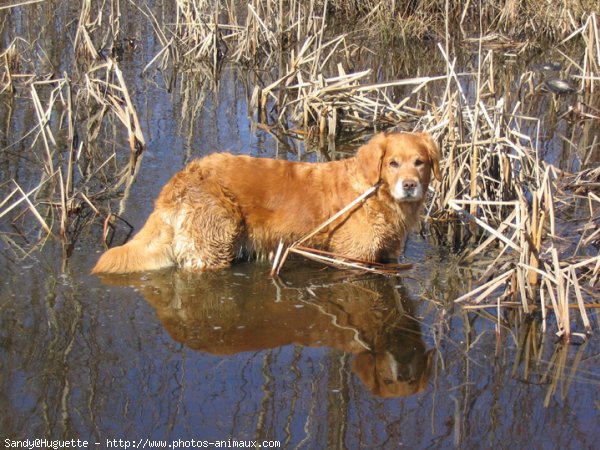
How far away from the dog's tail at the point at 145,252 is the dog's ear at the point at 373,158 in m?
1.51

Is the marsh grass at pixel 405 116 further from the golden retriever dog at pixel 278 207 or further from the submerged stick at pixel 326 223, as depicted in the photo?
the golden retriever dog at pixel 278 207

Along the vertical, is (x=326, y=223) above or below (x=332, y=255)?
above

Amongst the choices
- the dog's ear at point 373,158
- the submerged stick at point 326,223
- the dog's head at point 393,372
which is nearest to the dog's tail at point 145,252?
the submerged stick at point 326,223

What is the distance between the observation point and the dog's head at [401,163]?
6.11 m

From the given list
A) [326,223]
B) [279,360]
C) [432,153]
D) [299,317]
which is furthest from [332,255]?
[279,360]

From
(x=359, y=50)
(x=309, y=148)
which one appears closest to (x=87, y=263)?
(x=309, y=148)

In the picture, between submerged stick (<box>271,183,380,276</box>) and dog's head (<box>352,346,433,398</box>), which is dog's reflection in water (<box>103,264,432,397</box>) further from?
submerged stick (<box>271,183,380,276</box>)

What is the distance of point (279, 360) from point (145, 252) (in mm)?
1661

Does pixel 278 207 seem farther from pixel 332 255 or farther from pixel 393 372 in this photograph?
pixel 393 372

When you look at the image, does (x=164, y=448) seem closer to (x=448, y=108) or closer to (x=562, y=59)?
(x=448, y=108)

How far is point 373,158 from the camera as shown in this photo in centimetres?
625

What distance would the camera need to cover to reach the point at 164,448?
4090 mm

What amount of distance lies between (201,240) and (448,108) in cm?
244

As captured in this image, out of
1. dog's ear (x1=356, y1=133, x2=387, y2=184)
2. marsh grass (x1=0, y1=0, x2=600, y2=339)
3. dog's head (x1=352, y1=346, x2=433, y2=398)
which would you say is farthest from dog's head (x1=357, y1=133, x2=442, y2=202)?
dog's head (x1=352, y1=346, x2=433, y2=398)
